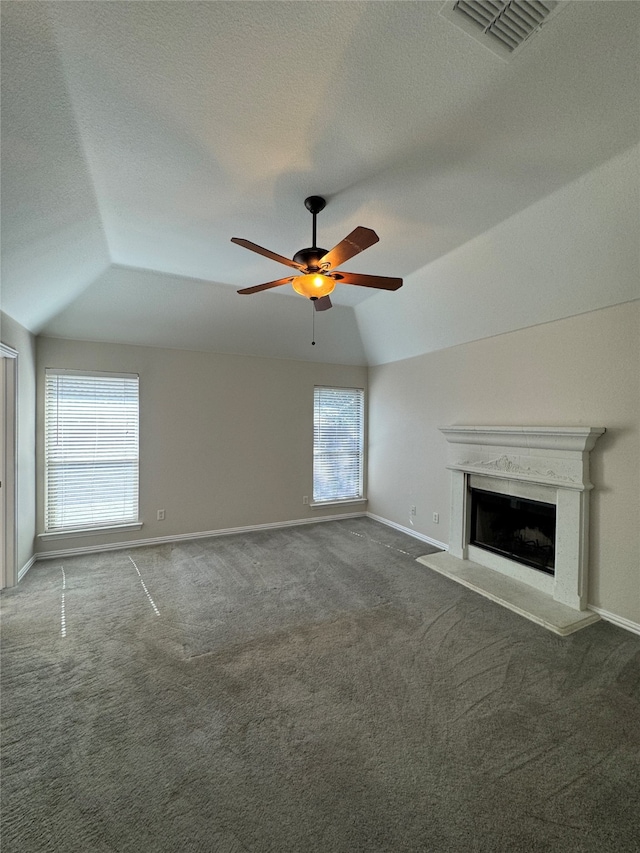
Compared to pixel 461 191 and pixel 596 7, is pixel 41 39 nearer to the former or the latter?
pixel 596 7

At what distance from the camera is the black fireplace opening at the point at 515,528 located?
10.8 feet

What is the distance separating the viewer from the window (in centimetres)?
555

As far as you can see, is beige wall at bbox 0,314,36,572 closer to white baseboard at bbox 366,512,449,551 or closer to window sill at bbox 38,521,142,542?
window sill at bbox 38,521,142,542

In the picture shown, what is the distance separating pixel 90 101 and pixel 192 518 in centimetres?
412

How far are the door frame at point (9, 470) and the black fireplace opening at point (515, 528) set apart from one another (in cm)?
451

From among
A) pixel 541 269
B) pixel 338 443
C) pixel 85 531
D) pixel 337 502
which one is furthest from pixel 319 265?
pixel 337 502

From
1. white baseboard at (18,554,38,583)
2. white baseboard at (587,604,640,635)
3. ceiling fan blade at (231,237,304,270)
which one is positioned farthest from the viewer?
white baseboard at (18,554,38,583)

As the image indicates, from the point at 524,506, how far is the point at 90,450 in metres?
4.72

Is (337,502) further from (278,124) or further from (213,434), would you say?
(278,124)

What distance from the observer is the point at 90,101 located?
1607mm

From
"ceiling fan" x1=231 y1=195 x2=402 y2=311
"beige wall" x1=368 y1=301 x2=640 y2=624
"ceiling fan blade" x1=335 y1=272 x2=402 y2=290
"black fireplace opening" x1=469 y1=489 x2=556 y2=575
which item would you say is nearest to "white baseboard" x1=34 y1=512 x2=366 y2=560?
"beige wall" x1=368 y1=301 x2=640 y2=624

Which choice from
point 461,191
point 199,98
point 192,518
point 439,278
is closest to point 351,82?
point 199,98

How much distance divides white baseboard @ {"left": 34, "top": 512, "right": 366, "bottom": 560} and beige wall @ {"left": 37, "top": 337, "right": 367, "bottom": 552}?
48mm

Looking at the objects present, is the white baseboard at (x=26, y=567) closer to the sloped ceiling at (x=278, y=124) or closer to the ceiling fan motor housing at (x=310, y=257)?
the sloped ceiling at (x=278, y=124)
